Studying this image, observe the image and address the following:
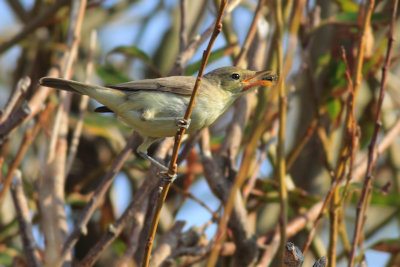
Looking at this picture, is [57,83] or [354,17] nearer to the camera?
[57,83]

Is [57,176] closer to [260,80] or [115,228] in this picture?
[115,228]

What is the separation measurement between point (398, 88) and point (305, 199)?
1.38m

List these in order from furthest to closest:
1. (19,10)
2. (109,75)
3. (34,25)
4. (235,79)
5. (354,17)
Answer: (19,10), (34,25), (109,75), (354,17), (235,79)

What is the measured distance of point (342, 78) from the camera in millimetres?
3523

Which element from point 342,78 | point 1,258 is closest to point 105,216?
point 1,258

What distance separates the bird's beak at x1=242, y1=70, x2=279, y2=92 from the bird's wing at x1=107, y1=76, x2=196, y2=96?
0.33 metres

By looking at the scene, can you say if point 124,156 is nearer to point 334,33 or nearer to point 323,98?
point 323,98

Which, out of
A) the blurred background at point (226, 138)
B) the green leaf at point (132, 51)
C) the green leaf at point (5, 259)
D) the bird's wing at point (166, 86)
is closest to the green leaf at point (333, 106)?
the blurred background at point (226, 138)

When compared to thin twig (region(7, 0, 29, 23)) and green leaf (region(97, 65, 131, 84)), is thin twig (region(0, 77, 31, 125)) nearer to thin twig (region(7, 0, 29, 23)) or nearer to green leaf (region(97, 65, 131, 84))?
green leaf (region(97, 65, 131, 84))

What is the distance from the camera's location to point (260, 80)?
2904 millimetres

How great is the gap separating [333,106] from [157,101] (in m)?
1.28

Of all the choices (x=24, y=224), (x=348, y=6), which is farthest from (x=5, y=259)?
(x=348, y=6)

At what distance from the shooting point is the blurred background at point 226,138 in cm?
275

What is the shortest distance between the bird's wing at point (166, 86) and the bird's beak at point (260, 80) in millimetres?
331
